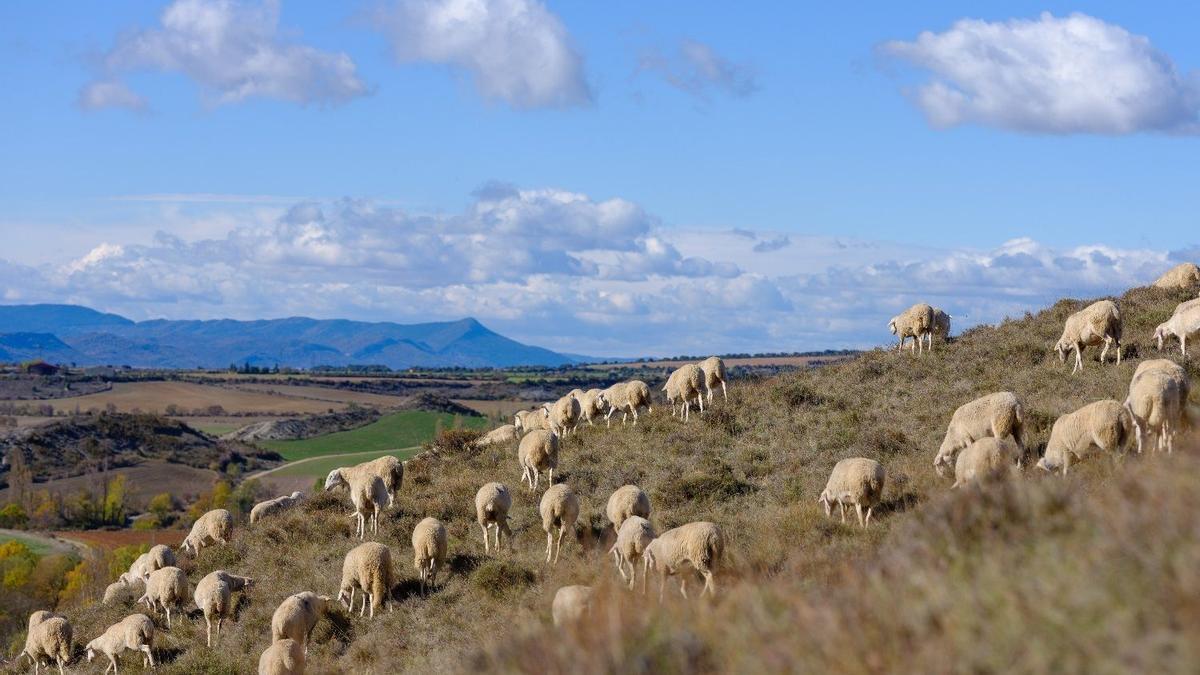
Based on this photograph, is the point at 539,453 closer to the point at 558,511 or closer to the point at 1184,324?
the point at 558,511

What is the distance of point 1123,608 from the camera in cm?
634

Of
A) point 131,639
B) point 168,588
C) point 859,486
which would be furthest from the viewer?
point 168,588

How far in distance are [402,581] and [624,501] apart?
14.3 ft

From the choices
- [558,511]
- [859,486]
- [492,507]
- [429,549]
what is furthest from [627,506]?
[859,486]

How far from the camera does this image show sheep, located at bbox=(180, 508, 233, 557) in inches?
1118

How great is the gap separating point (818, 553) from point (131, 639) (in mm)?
13288

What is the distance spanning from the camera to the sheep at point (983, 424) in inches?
734

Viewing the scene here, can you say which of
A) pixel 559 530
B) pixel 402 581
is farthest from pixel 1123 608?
pixel 402 581

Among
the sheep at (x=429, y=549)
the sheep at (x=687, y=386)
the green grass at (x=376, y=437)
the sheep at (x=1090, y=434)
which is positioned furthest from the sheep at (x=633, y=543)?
the green grass at (x=376, y=437)

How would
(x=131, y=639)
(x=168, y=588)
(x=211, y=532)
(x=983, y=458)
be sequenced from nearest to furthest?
(x=983, y=458), (x=131, y=639), (x=168, y=588), (x=211, y=532)

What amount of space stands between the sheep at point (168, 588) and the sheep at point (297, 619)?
16.5 ft

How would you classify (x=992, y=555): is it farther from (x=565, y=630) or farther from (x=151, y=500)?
(x=151, y=500)

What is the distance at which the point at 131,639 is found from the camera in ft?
65.7

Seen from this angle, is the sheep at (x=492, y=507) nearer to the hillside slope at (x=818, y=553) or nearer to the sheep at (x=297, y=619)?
the hillside slope at (x=818, y=553)
